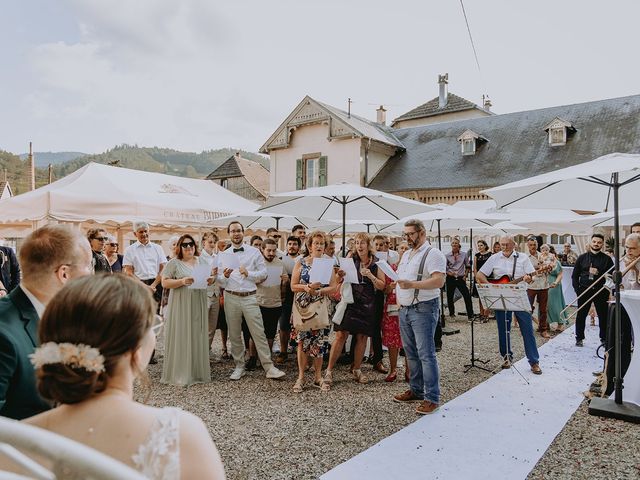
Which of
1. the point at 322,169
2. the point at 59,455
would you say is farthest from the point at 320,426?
the point at 322,169

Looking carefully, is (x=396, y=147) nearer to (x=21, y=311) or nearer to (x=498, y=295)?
(x=498, y=295)

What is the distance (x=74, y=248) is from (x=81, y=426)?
110 cm

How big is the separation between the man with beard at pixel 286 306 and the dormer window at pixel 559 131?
1858 centimetres

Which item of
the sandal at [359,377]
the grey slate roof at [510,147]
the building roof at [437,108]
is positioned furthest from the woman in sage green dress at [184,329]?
the building roof at [437,108]

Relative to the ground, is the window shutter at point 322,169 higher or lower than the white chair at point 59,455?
higher

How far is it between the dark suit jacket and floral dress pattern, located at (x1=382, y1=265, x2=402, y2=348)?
4.87 metres

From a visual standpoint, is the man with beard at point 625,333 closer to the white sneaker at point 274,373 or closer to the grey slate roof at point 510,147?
the white sneaker at point 274,373

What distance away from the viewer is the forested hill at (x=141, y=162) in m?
59.9

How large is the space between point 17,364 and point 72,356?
2.51 feet

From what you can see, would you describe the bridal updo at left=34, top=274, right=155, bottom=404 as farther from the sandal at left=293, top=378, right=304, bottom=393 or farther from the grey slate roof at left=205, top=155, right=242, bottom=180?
the grey slate roof at left=205, top=155, right=242, bottom=180

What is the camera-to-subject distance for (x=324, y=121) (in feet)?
77.2

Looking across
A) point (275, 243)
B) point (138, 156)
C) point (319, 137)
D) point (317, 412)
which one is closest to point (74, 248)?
point (317, 412)

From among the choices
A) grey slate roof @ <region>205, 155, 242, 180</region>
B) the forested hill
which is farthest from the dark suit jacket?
the forested hill

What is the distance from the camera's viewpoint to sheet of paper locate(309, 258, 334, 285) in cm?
547
